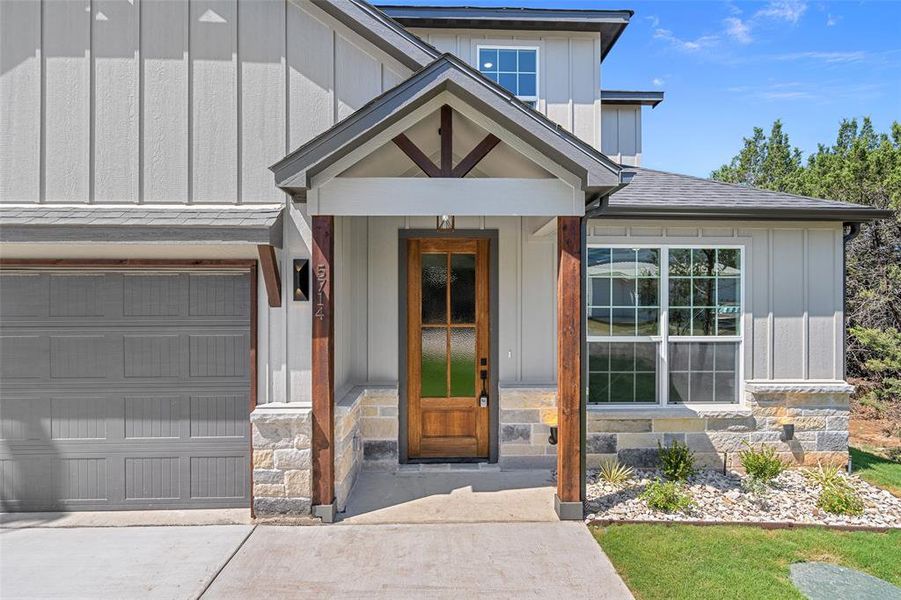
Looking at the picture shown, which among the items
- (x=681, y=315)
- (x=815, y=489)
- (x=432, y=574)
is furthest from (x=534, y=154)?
(x=815, y=489)

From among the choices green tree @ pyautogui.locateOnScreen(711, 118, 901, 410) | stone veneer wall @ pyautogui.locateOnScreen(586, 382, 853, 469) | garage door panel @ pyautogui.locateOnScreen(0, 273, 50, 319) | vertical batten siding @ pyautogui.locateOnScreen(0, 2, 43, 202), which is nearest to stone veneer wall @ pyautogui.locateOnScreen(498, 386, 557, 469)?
stone veneer wall @ pyautogui.locateOnScreen(586, 382, 853, 469)

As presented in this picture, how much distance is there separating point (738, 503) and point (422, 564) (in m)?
3.39

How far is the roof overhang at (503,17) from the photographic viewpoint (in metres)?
6.27

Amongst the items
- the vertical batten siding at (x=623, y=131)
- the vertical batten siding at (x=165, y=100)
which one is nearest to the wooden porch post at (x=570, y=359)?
the vertical batten siding at (x=165, y=100)

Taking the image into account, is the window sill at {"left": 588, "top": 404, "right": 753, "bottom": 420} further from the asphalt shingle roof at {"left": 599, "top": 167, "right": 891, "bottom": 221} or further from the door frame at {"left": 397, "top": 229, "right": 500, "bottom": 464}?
the asphalt shingle roof at {"left": 599, "top": 167, "right": 891, "bottom": 221}

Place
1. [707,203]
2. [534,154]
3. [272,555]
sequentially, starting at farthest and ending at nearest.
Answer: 1. [707,203]
2. [534,154]
3. [272,555]

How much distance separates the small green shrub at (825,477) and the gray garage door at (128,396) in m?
6.00

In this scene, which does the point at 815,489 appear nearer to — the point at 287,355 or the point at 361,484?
the point at 361,484

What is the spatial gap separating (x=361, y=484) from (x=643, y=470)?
3.41 meters

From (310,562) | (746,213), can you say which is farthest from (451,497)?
(746,213)

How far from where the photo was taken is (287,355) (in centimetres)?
437

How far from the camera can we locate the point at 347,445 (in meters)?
4.79

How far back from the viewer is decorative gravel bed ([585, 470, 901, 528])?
439 cm

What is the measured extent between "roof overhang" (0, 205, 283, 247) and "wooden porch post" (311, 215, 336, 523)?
456 mm
